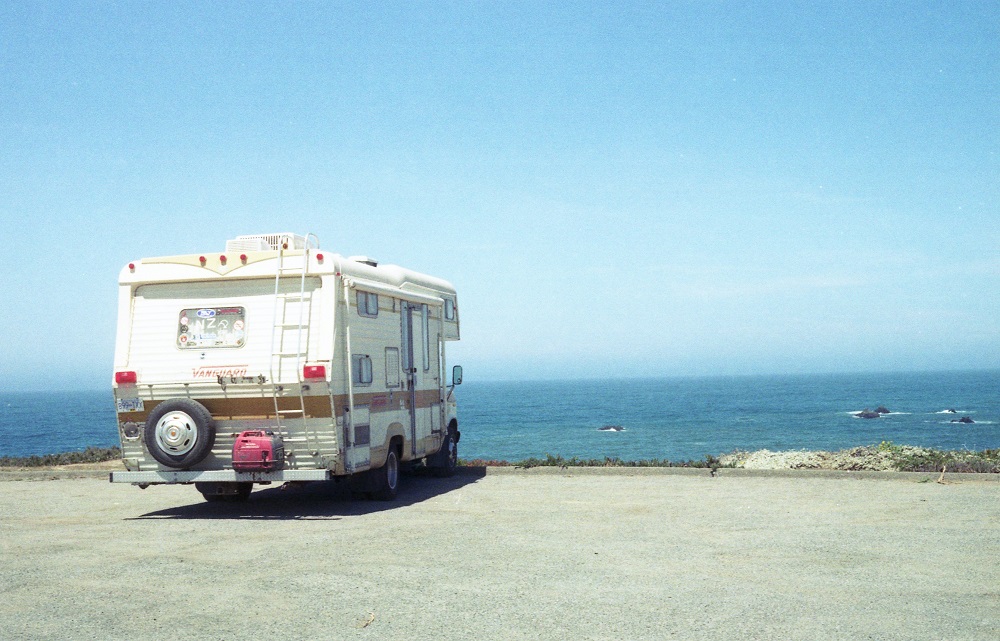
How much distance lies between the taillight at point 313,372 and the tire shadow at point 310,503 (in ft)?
6.13

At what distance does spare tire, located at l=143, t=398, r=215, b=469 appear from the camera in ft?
39.8

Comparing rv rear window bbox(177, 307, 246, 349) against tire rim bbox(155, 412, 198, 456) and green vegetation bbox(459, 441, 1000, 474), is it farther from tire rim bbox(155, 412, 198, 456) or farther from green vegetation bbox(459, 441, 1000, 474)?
green vegetation bbox(459, 441, 1000, 474)

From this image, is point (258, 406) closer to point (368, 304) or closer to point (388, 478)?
point (368, 304)

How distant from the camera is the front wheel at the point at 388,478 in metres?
13.6

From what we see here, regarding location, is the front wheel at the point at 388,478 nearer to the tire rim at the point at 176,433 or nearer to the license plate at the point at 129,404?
the tire rim at the point at 176,433

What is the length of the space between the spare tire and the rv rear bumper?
0.56 ft

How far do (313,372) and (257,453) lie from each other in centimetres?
124

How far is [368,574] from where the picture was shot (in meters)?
8.43

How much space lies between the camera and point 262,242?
1280 centimetres

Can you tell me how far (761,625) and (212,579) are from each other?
4.68m

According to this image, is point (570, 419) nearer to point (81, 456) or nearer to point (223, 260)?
point (81, 456)

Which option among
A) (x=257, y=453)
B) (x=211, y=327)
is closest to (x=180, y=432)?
(x=257, y=453)

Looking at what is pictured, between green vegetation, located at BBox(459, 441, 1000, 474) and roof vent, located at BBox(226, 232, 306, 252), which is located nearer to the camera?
roof vent, located at BBox(226, 232, 306, 252)

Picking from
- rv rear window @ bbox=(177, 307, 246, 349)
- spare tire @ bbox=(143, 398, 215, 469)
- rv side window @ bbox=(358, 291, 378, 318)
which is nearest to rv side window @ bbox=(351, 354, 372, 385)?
rv side window @ bbox=(358, 291, 378, 318)
